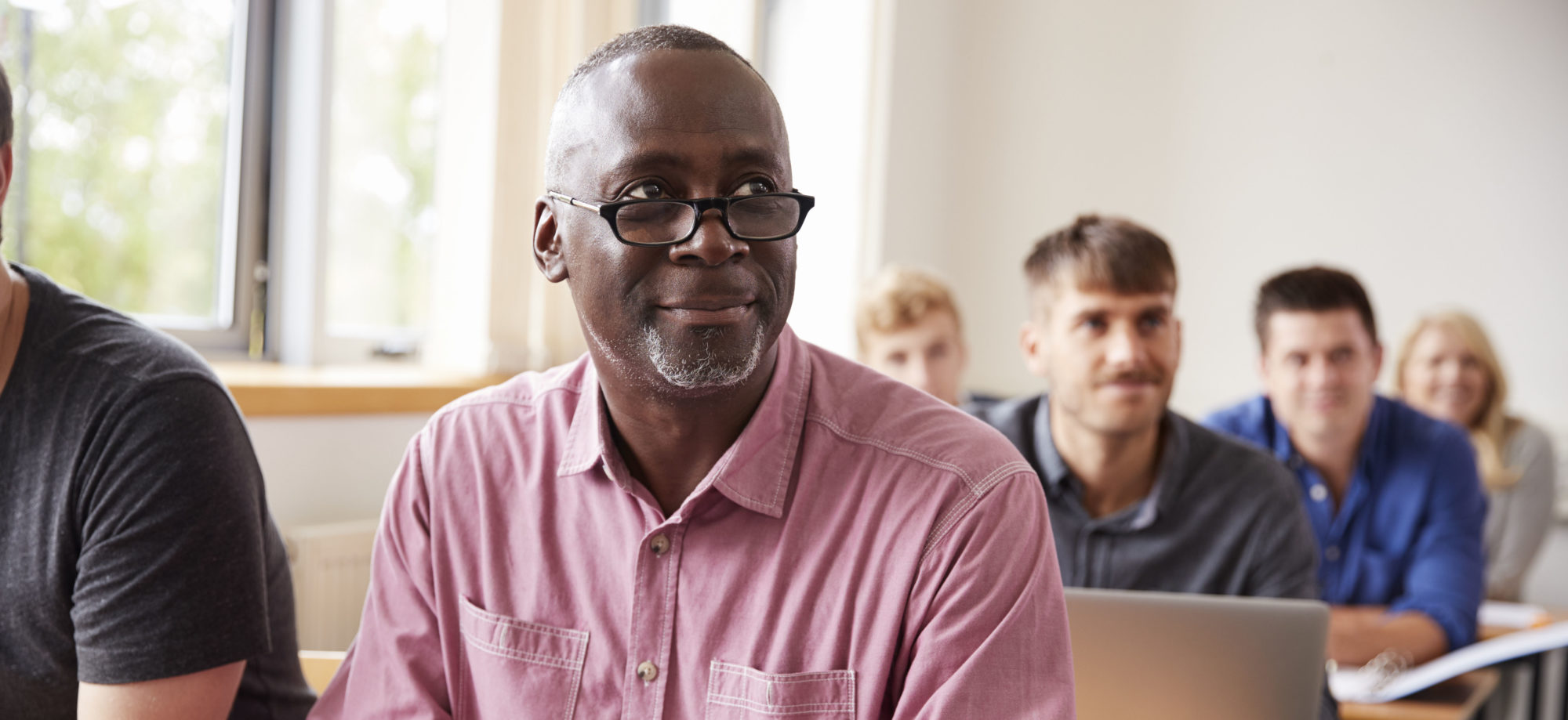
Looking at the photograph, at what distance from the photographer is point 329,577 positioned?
2.56 meters

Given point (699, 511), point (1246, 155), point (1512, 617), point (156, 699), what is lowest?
point (1512, 617)

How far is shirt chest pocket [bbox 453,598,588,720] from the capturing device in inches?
45.8

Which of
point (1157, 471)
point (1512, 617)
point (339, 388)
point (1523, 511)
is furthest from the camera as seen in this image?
point (1523, 511)

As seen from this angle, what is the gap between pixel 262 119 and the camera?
9.42 ft

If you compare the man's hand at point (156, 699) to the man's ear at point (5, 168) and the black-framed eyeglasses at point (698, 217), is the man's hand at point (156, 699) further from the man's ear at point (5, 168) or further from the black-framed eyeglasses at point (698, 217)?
the black-framed eyeglasses at point (698, 217)

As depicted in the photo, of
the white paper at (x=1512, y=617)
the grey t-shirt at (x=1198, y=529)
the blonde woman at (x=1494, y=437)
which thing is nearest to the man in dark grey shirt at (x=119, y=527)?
the grey t-shirt at (x=1198, y=529)

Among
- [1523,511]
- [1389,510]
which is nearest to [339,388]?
[1389,510]

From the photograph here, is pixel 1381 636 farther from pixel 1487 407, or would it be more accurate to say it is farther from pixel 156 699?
pixel 156 699

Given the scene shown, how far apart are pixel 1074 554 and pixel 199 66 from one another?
212 centimetres

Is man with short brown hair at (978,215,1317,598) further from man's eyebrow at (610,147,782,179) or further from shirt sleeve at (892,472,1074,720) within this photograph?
man's eyebrow at (610,147,782,179)

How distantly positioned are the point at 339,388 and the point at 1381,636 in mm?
2073

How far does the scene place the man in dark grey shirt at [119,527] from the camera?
4.06ft

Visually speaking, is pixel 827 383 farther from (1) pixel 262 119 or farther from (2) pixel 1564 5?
(2) pixel 1564 5

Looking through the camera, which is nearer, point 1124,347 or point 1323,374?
point 1124,347
